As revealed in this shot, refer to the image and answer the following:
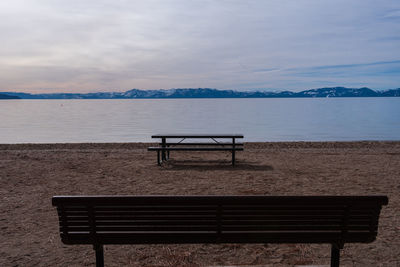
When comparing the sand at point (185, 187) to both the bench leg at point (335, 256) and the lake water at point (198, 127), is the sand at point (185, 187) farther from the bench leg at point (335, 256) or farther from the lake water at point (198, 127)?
the lake water at point (198, 127)

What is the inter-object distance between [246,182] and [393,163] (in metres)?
5.97

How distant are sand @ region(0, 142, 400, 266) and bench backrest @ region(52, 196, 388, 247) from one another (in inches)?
35.0

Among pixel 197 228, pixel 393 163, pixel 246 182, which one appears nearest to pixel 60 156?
pixel 246 182

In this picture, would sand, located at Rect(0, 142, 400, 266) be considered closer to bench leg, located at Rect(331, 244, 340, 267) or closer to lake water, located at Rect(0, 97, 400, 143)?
Answer: bench leg, located at Rect(331, 244, 340, 267)

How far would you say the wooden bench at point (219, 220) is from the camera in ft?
9.68

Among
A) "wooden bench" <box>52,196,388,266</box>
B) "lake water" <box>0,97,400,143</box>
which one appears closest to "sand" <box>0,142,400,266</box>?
"wooden bench" <box>52,196,388,266</box>

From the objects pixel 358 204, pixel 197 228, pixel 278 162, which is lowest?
pixel 278 162

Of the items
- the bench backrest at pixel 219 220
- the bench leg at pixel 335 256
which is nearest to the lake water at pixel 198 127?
the bench backrest at pixel 219 220

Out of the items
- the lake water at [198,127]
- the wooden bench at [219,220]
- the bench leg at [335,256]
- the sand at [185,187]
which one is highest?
the wooden bench at [219,220]

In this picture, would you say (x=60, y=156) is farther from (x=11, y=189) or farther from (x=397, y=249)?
(x=397, y=249)

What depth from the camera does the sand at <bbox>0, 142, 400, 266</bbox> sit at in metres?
4.09

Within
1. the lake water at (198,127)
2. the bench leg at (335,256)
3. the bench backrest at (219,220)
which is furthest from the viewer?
the lake water at (198,127)

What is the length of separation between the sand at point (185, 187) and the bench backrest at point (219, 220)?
89cm

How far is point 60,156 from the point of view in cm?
1278
